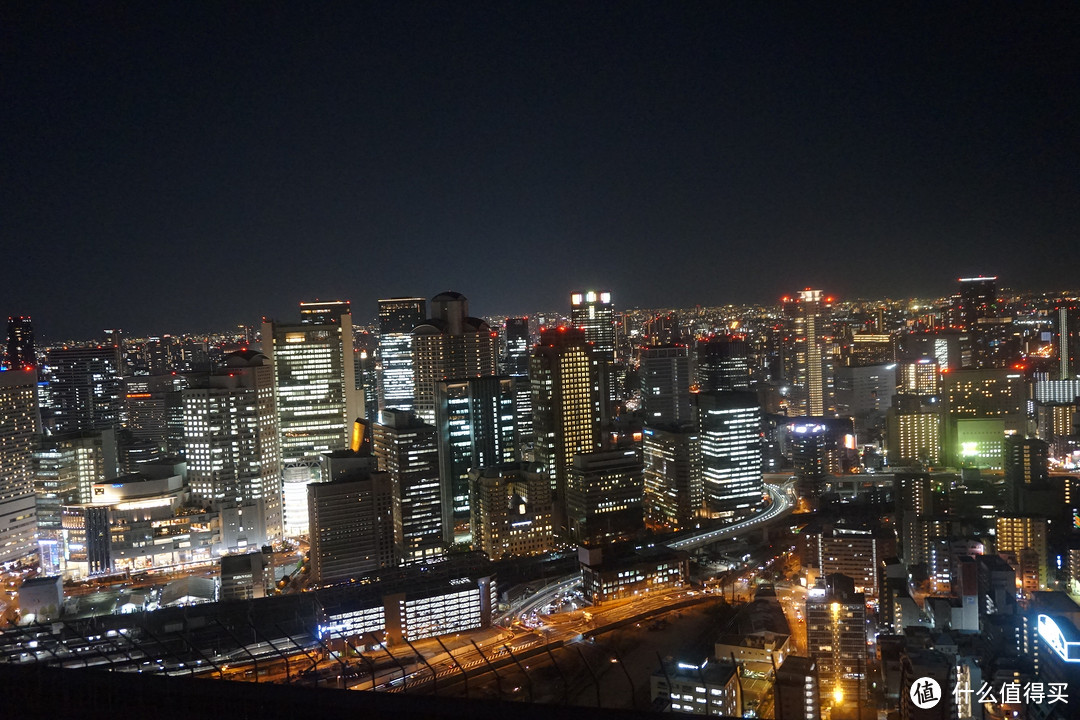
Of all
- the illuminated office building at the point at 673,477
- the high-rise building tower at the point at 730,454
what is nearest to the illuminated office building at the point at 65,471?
the illuminated office building at the point at 673,477

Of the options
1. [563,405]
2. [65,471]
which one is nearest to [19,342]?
[65,471]

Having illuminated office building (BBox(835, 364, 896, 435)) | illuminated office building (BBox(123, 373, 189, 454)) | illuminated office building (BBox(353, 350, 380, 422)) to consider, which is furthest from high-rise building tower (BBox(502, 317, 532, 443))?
illuminated office building (BBox(835, 364, 896, 435))

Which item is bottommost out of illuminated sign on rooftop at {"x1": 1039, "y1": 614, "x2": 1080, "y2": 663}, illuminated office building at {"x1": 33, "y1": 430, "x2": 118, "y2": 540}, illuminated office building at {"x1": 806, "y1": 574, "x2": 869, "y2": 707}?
illuminated office building at {"x1": 806, "y1": 574, "x2": 869, "y2": 707}

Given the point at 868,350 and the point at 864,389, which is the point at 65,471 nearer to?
the point at 864,389

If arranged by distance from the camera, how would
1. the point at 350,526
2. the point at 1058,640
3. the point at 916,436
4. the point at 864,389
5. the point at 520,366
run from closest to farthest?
1. the point at 1058,640
2. the point at 350,526
3. the point at 916,436
4. the point at 520,366
5. the point at 864,389

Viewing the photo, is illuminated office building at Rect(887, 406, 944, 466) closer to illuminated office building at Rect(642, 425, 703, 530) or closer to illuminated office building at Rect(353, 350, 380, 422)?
illuminated office building at Rect(642, 425, 703, 530)
